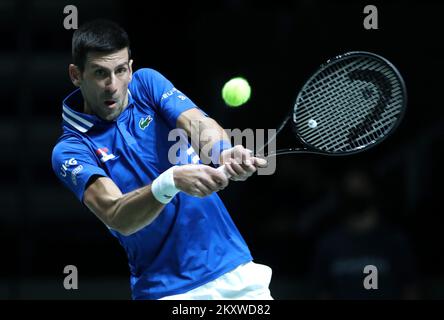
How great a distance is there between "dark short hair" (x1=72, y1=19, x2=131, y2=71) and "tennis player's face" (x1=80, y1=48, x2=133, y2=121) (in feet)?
0.07

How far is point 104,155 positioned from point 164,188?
0.47m

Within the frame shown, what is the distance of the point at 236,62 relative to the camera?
21.2 feet

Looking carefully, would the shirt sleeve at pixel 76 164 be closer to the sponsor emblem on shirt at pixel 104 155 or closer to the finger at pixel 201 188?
the sponsor emblem on shirt at pixel 104 155

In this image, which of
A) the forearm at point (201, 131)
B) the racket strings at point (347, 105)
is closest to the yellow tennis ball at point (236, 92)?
the forearm at point (201, 131)

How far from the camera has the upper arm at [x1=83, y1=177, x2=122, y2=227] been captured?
365 centimetres

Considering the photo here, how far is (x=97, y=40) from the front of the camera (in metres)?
3.82

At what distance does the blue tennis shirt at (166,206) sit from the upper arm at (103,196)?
37 mm

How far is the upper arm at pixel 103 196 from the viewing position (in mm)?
3646

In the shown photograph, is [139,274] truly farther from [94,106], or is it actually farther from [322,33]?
[322,33]

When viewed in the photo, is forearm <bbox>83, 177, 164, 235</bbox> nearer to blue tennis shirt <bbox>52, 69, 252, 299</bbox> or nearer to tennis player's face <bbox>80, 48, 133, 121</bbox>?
blue tennis shirt <bbox>52, 69, 252, 299</bbox>

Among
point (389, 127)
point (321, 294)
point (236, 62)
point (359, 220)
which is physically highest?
point (236, 62)
